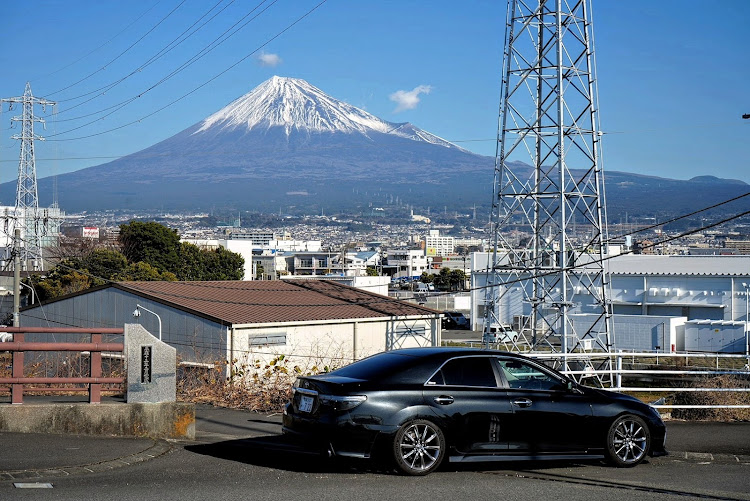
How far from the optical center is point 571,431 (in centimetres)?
973

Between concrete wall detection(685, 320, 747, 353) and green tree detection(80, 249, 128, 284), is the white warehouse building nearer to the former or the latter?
concrete wall detection(685, 320, 747, 353)

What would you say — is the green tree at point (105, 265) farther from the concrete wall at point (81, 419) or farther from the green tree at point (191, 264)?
the concrete wall at point (81, 419)

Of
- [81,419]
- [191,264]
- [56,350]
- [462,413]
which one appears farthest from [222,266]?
[462,413]

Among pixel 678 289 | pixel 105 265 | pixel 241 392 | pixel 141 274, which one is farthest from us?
pixel 105 265

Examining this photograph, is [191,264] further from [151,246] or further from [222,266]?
[151,246]

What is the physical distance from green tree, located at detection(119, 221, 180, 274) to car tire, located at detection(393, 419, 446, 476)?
74952 millimetres

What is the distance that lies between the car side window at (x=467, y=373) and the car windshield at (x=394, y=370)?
0.13 m

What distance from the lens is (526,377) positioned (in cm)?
990

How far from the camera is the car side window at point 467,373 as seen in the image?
30.9 feet

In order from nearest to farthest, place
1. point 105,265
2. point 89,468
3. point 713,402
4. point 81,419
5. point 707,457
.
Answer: point 89,468, point 81,419, point 707,457, point 713,402, point 105,265

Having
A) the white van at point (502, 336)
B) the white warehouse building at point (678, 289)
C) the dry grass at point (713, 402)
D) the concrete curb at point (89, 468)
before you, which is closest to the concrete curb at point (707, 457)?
the dry grass at point (713, 402)

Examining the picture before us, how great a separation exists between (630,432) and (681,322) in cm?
4415

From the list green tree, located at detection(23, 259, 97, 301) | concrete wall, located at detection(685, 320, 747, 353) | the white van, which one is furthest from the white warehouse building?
green tree, located at detection(23, 259, 97, 301)

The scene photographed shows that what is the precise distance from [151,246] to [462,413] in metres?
76.9
